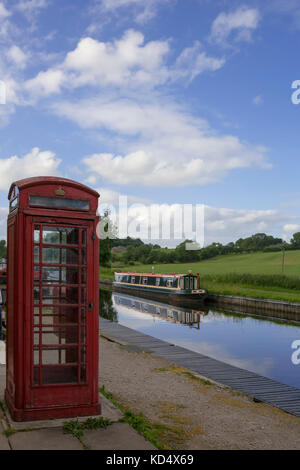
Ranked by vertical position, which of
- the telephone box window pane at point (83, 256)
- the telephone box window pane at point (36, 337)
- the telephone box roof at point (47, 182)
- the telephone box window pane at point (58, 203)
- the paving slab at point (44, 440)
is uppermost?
Answer: the telephone box roof at point (47, 182)

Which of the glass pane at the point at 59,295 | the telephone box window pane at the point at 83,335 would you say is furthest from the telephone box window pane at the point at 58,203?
the telephone box window pane at the point at 83,335

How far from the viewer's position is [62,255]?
583cm

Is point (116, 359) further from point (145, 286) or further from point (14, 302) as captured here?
point (145, 286)

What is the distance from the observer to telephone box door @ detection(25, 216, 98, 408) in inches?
213

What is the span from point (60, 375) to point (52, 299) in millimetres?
938

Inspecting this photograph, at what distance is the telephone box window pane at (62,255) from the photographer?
18.7ft

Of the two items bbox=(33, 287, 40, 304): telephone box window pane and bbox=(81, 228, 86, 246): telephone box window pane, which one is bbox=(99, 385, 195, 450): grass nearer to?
bbox=(33, 287, 40, 304): telephone box window pane

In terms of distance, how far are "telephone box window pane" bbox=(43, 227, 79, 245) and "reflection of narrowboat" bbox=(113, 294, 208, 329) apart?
17.0 metres

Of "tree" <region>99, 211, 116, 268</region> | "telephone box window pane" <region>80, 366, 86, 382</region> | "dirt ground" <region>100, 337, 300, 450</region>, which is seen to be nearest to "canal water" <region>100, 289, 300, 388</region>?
"dirt ground" <region>100, 337, 300, 450</region>

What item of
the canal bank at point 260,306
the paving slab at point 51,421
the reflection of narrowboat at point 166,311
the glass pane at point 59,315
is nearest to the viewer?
the paving slab at point 51,421

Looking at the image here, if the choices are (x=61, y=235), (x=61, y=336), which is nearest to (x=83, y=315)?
(x=61, y=336)

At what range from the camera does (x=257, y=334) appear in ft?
64.3

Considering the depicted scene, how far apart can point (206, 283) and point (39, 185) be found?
116ft

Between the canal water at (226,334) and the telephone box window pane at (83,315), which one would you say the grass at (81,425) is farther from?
the canal water at (226,334)
